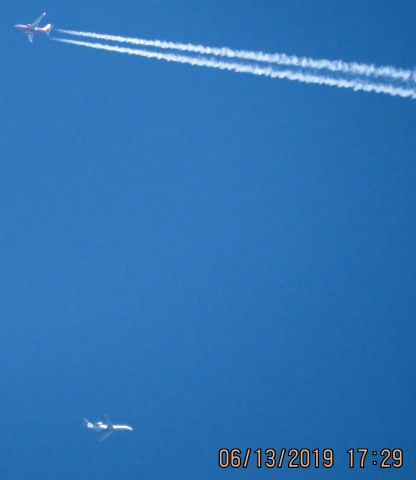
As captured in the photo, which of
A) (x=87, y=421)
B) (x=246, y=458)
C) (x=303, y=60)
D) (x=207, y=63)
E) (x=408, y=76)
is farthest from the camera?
(x=87, y=421)

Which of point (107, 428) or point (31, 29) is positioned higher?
point (31, 29)

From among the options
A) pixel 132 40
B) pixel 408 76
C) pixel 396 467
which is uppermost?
pixel 132 40

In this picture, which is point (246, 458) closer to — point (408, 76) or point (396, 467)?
point (396, 467)

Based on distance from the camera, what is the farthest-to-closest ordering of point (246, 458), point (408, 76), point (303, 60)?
point (246, 458) → point (303, 60) → point (408, 76)

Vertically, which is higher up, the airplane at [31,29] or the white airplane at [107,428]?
the airplane at [31,29]

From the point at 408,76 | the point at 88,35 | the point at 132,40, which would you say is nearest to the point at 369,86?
the point at 408,76

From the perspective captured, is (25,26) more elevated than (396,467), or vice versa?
(25,26)

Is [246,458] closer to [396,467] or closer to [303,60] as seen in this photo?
[396,467]

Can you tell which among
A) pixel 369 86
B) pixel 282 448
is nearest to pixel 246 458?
pixel 282 448

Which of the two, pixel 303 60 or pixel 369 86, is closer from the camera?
pixel 369 86

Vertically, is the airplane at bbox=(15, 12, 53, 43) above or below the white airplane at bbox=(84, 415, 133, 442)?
above
